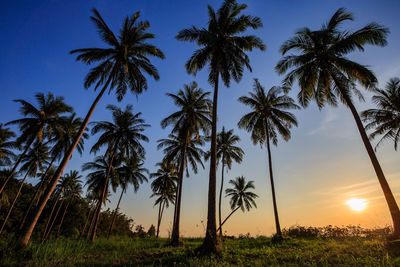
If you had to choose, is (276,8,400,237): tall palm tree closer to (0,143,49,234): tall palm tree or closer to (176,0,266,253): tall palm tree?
(176,0,266,253): tall palm tree

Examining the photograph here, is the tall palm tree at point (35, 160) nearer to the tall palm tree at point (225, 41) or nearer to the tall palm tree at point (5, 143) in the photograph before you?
the tall palm tree at point (5, 143)

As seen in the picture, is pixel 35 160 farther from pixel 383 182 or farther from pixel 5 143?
pixel 383 182

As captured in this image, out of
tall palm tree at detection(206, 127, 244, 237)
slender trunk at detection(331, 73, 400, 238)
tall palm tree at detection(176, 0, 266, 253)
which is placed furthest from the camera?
tall palm tree at detection(206, 127, 244, 237)

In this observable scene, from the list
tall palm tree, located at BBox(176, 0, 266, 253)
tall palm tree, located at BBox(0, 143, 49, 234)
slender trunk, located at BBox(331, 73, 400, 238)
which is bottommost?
slender trunk, located at BBox(331, 73, 400, 238)

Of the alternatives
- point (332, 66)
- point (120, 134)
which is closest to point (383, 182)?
point (332, 66)

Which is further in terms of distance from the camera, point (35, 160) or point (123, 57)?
point (35, 160)

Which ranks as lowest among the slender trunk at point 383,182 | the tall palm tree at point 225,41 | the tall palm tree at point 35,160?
the slender trunk at point 383,182

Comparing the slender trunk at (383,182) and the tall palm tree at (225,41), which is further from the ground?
the tall palm tree at (225,41)

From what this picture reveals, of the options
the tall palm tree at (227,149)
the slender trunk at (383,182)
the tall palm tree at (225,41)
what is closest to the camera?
the slender trunk at (383,182)

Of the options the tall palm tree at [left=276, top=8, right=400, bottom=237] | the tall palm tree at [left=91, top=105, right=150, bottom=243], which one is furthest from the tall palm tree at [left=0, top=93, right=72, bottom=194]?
the tall palm tree at [left=276, top=8, right=400, bottom=237]

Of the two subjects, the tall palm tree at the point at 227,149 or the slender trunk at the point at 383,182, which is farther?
the tall palm tree at the point at 227,149

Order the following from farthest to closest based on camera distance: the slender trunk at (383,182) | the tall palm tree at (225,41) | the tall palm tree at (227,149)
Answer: the tall palm tree at (227,149)
the tall palm tree at (225,41)
the slender trunk at (383,182)

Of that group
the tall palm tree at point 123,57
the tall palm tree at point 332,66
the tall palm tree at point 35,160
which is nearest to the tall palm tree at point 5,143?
the tall palm tree at point 35,160

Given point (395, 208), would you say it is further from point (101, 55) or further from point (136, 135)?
point (136, 135)
